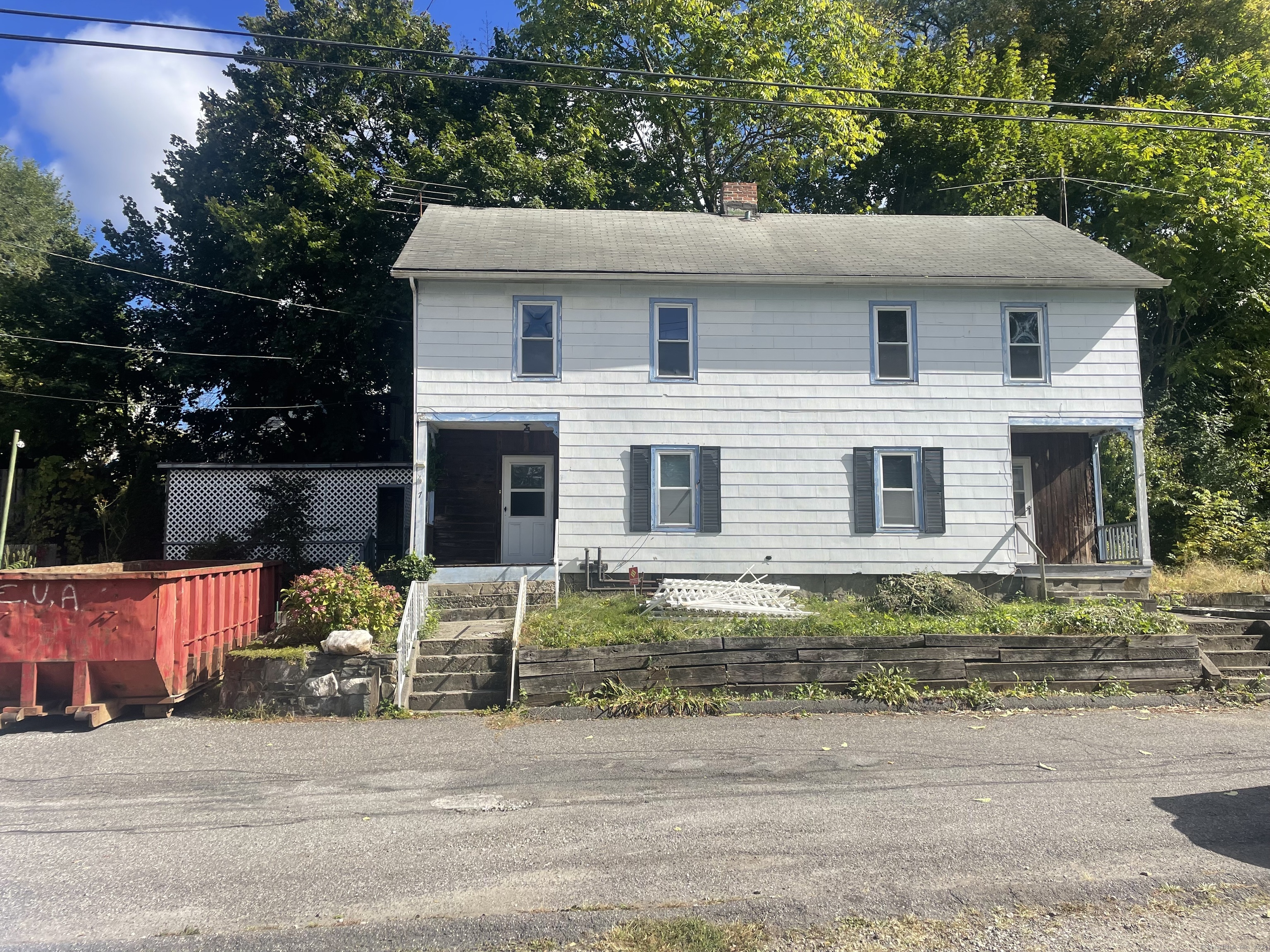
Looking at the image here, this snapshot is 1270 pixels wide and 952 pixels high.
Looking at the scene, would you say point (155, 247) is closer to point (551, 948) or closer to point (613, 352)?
point (613, 352)

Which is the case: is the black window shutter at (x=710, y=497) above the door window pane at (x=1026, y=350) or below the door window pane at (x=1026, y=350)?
below

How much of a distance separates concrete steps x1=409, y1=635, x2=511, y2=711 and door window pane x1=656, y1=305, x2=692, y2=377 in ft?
19.8

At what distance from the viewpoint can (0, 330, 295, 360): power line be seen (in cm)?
1886

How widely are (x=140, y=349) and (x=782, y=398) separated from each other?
1527 centimetres

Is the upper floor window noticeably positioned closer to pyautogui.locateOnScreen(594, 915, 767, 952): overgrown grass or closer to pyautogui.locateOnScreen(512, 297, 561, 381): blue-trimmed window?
pyautogui.locateOnScreen(512, 297, 561, 381): blue-trimmed window

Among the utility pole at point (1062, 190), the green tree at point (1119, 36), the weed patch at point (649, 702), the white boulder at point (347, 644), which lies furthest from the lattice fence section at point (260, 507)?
the green tree at point (1119, 36)

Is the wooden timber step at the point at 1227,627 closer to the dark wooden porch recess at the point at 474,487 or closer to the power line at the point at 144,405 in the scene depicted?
the dark wooden porch recess at the point at 474,487

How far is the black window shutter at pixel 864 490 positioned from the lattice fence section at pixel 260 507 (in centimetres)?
848

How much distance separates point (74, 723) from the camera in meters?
8.19

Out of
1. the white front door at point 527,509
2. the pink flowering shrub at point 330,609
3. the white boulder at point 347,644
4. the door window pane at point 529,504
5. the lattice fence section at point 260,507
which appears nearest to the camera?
the white boulder at point 347,644

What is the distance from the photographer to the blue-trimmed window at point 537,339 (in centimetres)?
1379

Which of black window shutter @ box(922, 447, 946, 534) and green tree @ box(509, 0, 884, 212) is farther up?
green tree @ box(509, 0, 884, 212)

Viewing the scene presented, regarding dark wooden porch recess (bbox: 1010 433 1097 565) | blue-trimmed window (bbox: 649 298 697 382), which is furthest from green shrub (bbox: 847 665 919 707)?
dark wooden porch recess (bbox: 1010 433 1097 565)

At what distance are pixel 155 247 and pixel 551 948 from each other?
21393 millimetres
